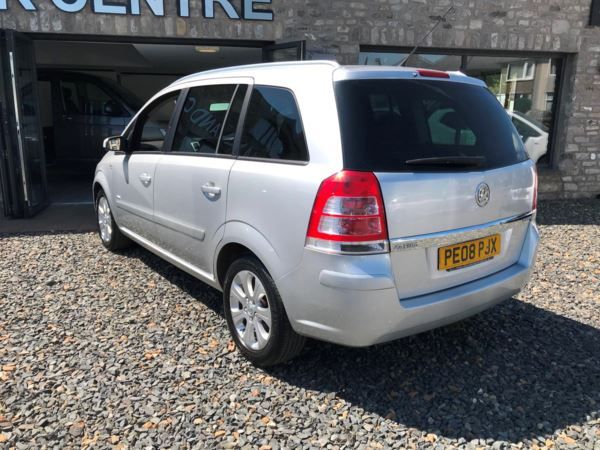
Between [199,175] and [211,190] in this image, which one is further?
[199,175]

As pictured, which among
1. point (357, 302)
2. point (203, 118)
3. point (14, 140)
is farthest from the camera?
point (14, 140)

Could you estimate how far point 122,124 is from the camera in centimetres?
1008

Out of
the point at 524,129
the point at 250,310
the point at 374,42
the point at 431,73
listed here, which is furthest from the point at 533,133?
the point at 250,310

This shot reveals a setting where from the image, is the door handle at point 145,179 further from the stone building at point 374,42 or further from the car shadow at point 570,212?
the car shadow at point 570,212

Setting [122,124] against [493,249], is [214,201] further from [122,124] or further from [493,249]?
[122,124]

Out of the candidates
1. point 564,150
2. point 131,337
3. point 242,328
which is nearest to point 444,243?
Answer: point 242,328

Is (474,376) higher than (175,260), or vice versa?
(175,260)

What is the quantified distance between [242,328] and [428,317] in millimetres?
1190

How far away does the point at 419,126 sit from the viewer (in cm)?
276

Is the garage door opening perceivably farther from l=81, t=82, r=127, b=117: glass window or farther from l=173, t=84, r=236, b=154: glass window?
l=173, t=84, r=236, b=154: glass window

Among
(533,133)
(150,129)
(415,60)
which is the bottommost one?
(533,133)

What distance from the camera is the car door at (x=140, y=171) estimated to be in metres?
4.16

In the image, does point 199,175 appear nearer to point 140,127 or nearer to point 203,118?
point 203,118

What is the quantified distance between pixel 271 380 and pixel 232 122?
1622 millimetres
